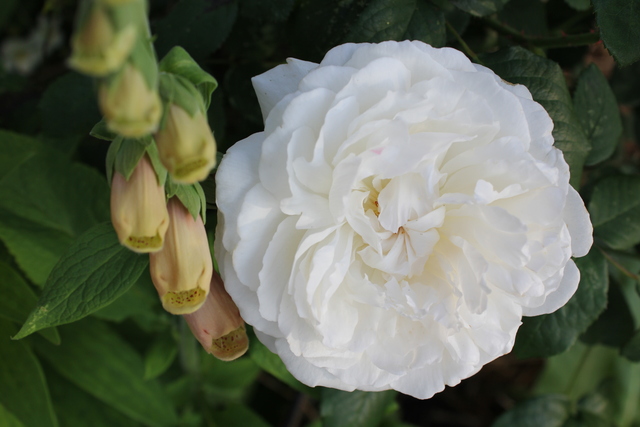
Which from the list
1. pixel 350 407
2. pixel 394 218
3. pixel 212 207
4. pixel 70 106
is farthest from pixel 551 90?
pixel 70 106

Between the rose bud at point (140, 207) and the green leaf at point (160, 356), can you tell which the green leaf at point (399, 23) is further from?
the green leaf at point (160, 356)

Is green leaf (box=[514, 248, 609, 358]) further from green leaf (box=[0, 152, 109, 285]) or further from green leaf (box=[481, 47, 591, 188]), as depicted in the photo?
green leaf (box=[0, 152, 109, 285])

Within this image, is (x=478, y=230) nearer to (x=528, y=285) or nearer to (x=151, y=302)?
(x=528, y=285)

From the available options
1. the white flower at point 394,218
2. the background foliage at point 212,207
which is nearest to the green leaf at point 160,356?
the background foliage at point 212,207

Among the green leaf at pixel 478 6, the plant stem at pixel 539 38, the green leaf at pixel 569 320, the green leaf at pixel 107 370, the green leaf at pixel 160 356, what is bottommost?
A: the green leaf at pixel 107 370

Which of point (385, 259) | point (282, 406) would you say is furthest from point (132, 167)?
point (282, 406)

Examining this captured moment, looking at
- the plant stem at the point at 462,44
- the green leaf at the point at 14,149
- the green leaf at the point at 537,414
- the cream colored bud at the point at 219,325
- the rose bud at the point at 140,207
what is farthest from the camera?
the green leaf at the point at 537,414
